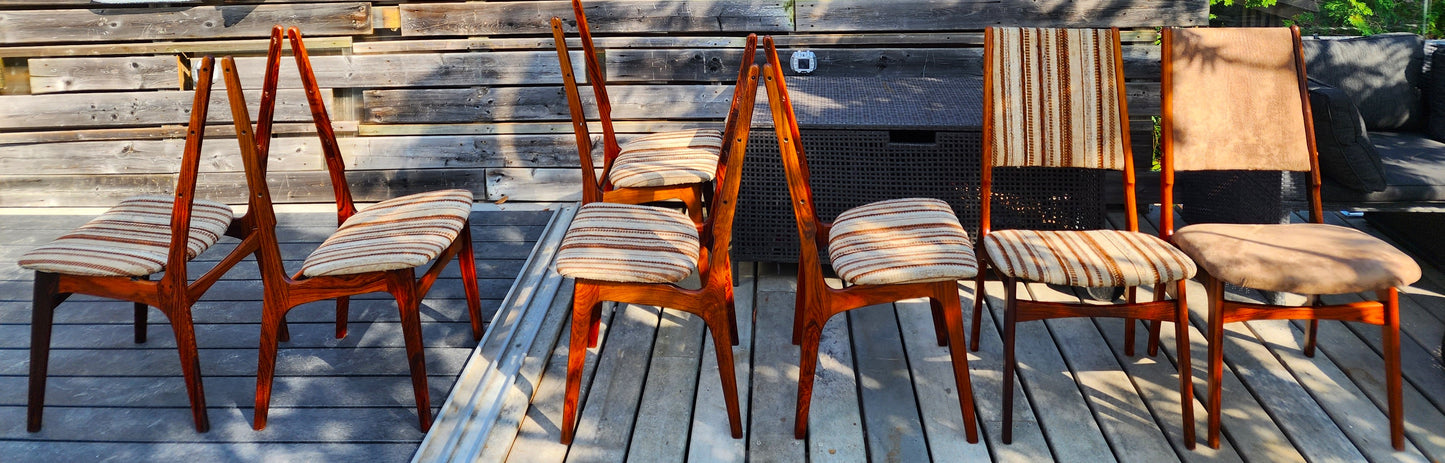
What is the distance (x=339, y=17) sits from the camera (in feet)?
14.7

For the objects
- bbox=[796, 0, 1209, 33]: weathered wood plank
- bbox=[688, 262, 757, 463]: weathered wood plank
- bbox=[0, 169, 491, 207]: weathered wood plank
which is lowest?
bbox=[688, 262, 757, 463]: weathered wood plank

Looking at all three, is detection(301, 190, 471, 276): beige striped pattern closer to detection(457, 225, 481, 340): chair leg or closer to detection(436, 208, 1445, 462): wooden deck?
detection(457, 225, 481, 340): chair leg

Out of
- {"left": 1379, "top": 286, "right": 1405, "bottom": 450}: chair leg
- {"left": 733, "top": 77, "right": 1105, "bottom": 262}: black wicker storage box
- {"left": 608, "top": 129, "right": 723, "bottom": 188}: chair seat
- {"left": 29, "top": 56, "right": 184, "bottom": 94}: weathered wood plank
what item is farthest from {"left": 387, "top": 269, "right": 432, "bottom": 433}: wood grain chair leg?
{"left": 29, "top": 56, "right": 184, "bottom": 94}: weathered wood plank

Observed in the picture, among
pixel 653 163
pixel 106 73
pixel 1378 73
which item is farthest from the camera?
pixel 106 73

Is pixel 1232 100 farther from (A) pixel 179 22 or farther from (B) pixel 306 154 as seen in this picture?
(A) pixel 179 22

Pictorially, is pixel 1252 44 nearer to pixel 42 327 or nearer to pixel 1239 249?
pixel 1239 249

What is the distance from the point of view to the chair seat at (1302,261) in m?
2.29

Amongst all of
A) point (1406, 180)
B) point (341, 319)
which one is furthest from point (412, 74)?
point (1406, 180)

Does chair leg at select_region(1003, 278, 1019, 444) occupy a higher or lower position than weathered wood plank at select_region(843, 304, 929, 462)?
higher

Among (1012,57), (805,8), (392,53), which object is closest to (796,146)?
(1012,57)

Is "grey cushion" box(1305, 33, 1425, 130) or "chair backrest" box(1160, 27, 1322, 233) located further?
"grey cushion" box(1305, 33, 1425, 130)

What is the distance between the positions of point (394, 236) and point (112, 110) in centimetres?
294

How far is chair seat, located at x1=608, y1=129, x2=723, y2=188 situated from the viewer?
Answer: 303cm

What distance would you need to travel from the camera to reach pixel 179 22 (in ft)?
14.9
